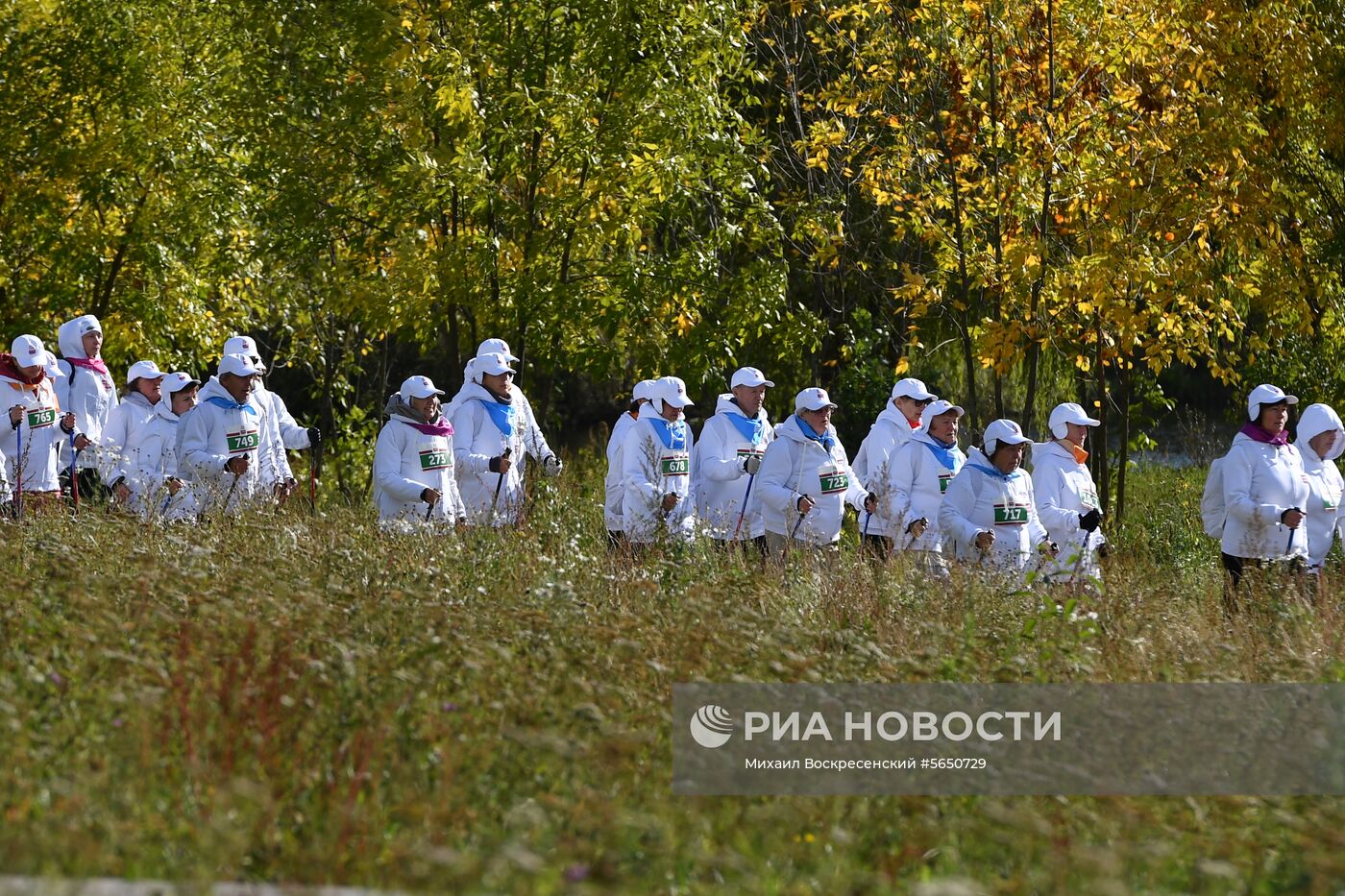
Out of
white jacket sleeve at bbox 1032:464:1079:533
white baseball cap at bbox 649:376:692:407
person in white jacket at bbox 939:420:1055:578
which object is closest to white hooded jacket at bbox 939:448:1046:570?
person in white jacket at bbox 939:420:1055:578

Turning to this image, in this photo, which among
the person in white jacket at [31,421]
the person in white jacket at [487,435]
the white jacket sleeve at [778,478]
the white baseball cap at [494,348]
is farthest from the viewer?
the person in white jacket at [31,421]

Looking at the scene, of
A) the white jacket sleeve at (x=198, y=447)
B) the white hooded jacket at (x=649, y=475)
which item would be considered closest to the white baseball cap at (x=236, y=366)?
the white jacket sleeve at (x=198, y=447)

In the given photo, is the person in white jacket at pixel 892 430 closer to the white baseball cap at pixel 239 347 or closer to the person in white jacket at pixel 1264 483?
the person in white jacket at pixel 1264 483

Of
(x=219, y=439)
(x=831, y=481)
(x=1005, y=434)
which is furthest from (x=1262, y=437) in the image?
(x=219, y=439)

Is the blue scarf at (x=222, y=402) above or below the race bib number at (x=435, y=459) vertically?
above

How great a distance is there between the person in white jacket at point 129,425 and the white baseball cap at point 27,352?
0.64 m

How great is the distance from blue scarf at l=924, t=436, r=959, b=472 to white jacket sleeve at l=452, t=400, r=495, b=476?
2.94 m

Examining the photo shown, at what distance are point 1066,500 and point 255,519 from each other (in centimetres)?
469

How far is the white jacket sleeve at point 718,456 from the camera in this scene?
11.9m

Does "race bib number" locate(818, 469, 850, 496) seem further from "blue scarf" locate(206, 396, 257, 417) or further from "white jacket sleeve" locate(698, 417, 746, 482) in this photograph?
"blue scarf" locate(206, 396, 257, 417)

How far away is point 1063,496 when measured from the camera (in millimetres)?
10688

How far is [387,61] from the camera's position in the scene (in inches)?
579

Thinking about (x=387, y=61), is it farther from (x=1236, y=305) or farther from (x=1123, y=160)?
(x=1236, y=305)

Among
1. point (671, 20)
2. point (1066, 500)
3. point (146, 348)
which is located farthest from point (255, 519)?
point (146, 348)
